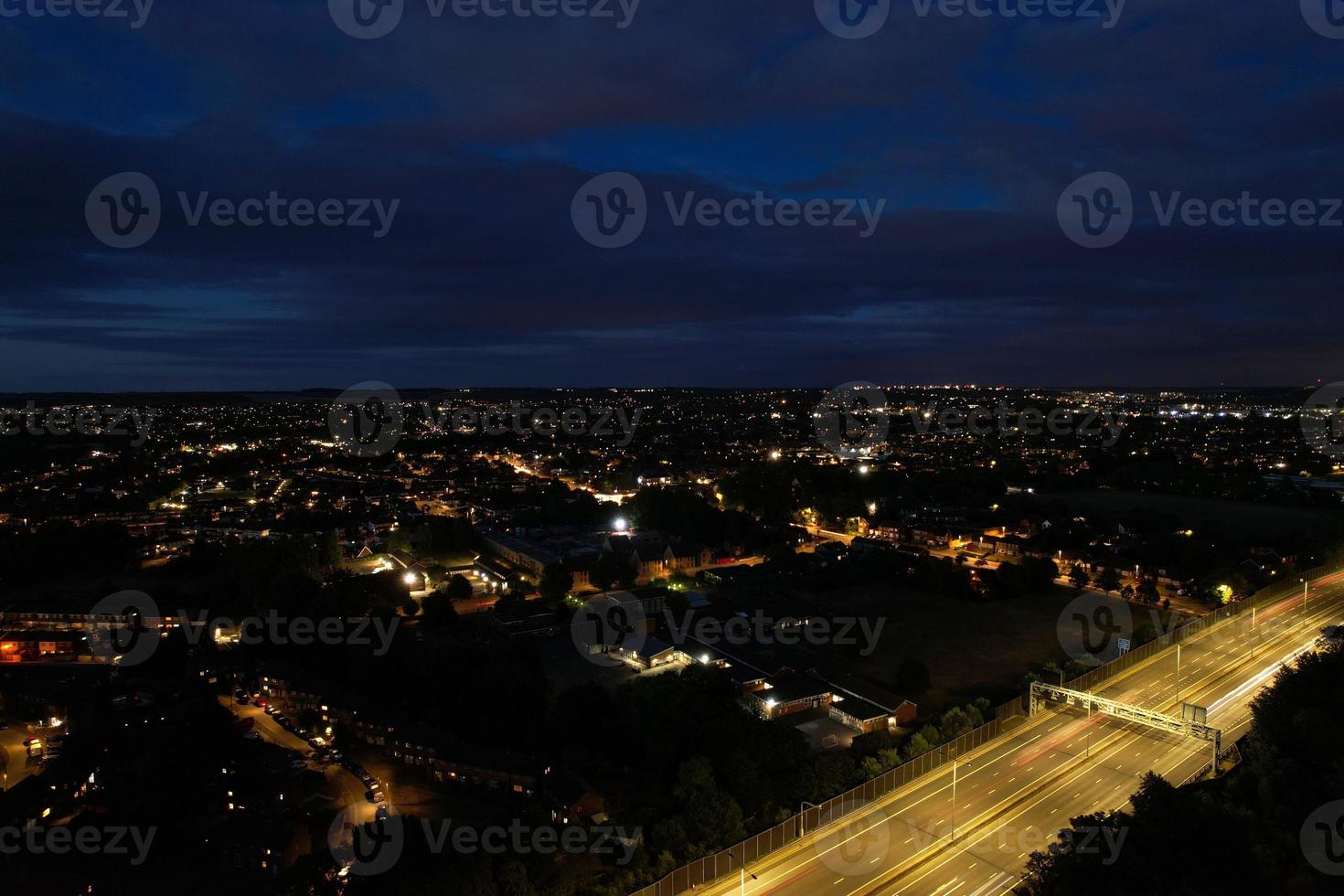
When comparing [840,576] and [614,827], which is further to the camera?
[840,576]

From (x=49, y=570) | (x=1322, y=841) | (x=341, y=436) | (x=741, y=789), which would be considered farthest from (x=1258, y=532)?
(x=341, y=436)

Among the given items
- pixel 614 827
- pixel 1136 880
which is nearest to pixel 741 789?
pixel 614 827

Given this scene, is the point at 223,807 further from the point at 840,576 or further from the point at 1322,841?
the point at 840,576

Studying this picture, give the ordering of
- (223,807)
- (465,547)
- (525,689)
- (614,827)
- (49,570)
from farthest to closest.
Answer: (465,547)
(49,570)
(525,689)
(223,807)
(614,827)

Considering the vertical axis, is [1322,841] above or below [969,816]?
above

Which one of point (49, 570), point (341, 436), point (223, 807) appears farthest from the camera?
point (341, 436)

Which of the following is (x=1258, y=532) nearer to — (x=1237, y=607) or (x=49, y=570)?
(x=1237, y=607)

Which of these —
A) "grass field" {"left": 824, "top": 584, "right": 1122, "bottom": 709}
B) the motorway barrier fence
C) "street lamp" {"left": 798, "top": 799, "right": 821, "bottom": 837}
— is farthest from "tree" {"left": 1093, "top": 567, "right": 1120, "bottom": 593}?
"street lamp" {"left": 798, "top": 799, "right": 821, "bottom": 837}

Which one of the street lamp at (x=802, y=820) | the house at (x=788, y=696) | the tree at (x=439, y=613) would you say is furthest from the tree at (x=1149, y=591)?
the tree at (x=439, y=613)
